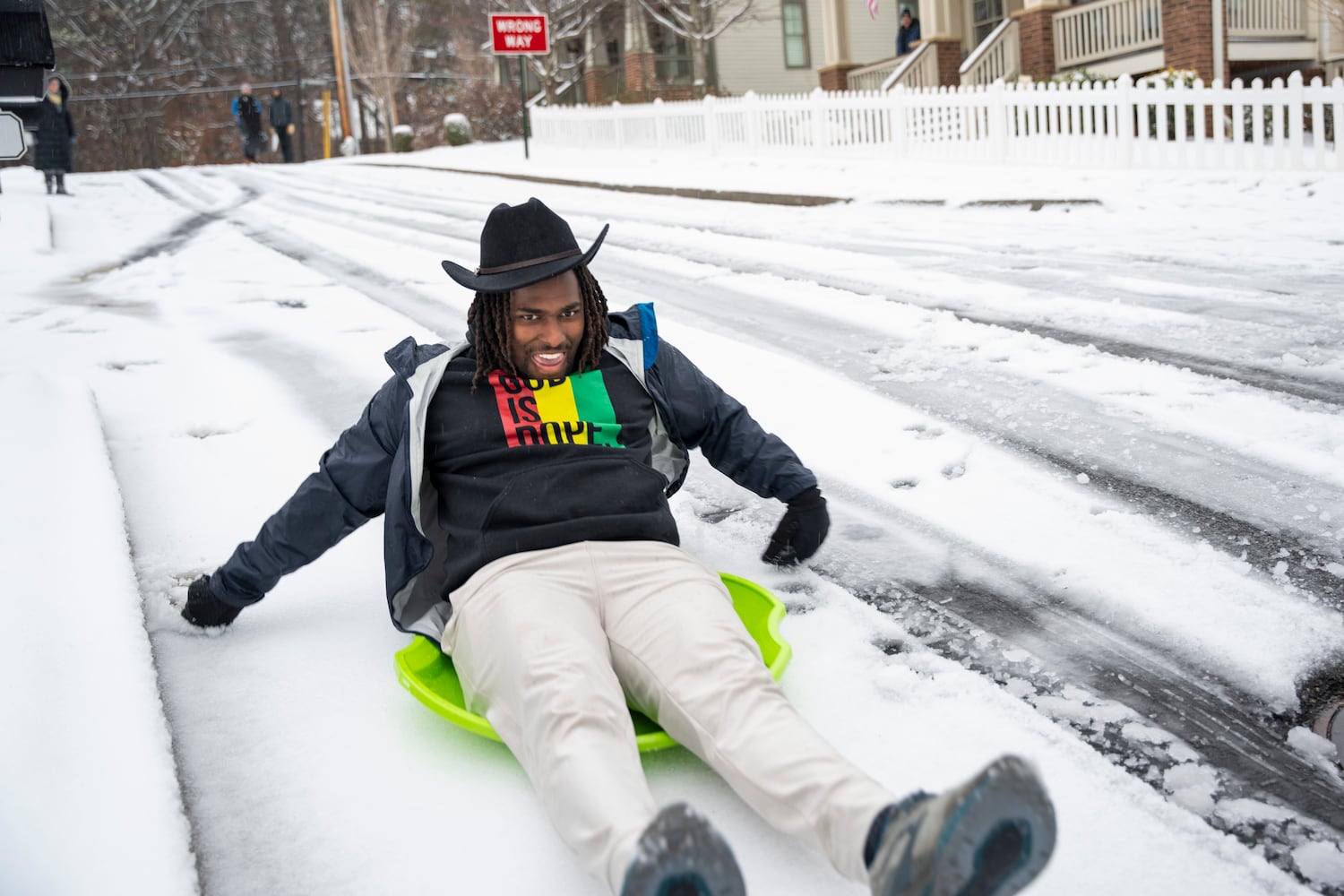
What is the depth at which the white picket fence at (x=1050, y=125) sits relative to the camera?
10.5 m

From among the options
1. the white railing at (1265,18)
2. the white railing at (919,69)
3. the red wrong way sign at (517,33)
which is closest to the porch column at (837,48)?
the white railing at (919,69)

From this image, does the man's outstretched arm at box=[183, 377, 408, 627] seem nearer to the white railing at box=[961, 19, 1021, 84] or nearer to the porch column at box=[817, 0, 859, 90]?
the white railing at box=[961, 19, 1021, 84]

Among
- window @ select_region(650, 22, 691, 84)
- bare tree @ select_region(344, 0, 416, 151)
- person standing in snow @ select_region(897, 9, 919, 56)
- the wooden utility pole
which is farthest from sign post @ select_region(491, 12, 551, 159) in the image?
bare tree @ select_region(344, 0, 416, 151)

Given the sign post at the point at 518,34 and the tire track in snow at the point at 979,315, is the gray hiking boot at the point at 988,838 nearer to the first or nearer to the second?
the tire track in snow at the point at 979,315

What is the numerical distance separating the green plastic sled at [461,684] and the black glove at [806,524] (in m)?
0.28

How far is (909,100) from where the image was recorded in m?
14.0

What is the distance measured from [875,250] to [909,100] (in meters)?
6.60

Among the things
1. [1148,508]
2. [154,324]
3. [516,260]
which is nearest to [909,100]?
[154,324]

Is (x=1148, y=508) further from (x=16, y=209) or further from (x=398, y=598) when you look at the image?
(x=16, y=209)

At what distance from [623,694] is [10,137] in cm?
239

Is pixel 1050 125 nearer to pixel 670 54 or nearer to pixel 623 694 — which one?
pixel 623 694

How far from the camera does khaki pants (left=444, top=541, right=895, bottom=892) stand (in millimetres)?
1771

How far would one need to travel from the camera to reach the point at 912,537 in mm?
3307

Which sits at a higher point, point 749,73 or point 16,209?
point 749,73
